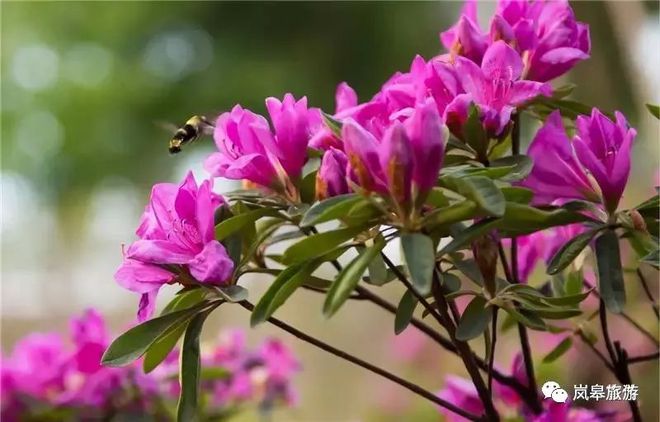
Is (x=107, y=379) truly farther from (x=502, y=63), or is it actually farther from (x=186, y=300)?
(x=502, y=63)

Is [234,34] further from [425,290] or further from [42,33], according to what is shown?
[425,290]

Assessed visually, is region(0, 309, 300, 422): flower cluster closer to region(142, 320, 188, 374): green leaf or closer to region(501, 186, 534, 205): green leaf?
region(142, 320, 188, 374): green leaf

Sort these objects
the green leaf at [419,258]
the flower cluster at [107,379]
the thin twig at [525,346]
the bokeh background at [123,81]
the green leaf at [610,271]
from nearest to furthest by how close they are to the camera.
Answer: the green leaf at [419,258], the green leaf at [610,271], the thin twig at [525,346], the flower cluster at [107,379], the bokeh background at [123,81]

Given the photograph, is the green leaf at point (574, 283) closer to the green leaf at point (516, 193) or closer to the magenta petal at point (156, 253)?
the green leaf at point (516, 193)

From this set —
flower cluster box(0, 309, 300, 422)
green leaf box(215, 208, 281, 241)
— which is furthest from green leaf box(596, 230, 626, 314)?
flower cluster box(0, 309, 300, 422)

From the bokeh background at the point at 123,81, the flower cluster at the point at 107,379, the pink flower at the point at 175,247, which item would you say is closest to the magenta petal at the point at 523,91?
the pink flower at the point at 175,247

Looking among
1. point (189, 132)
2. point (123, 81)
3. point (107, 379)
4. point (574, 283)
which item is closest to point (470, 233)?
point (574, 283)
